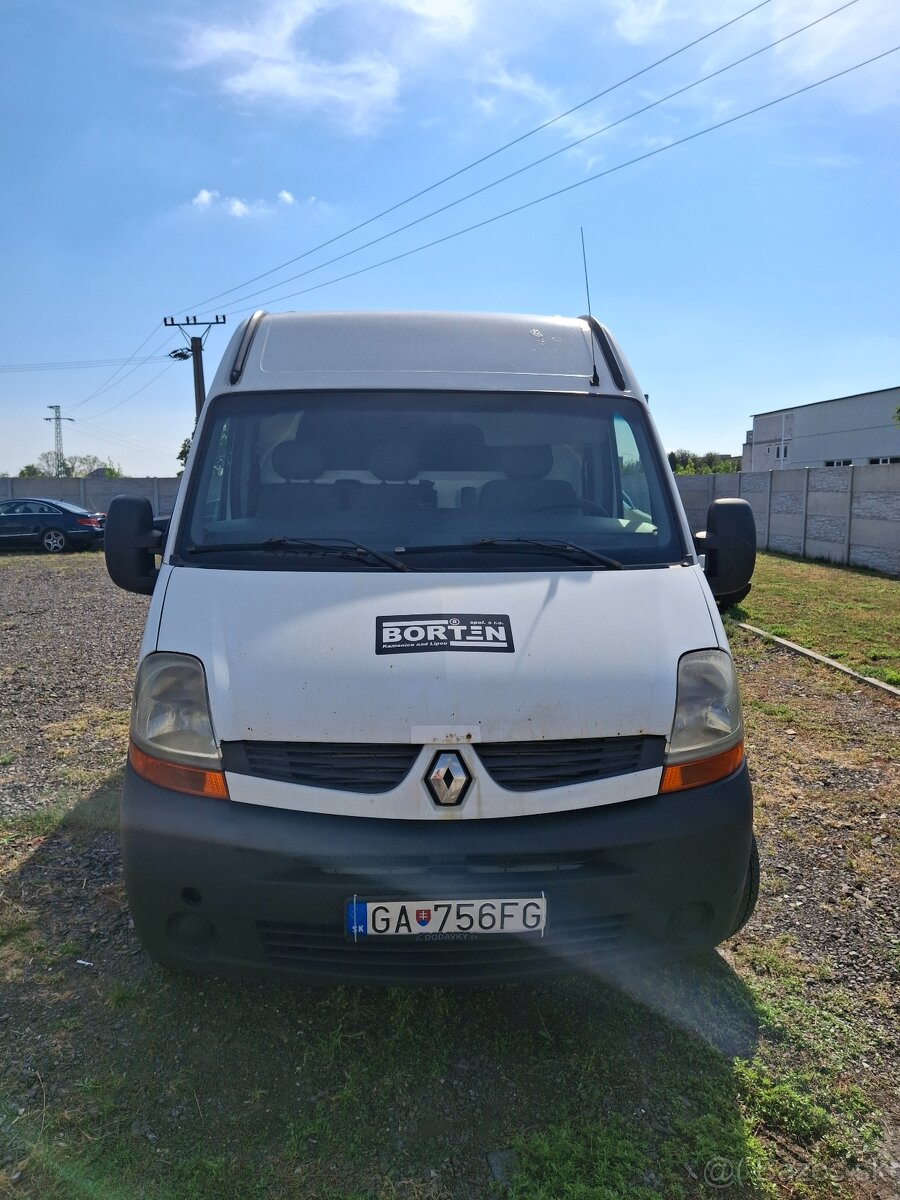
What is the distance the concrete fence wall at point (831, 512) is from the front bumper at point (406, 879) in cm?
1078

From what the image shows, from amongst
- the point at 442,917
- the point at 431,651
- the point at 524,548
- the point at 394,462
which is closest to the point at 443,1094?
the point at 442,917

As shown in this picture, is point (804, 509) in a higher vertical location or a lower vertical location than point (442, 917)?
higher

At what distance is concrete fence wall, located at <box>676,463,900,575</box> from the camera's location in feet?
49.8

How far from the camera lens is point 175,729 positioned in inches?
102

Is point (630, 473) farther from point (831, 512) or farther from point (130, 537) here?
point (831, 512)

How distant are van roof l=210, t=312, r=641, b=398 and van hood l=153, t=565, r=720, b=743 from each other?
101 cm

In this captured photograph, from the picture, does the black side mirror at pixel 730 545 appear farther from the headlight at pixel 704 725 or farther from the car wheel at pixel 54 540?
the car wheel at pixel 54 540

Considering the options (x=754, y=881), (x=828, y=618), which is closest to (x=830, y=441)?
(x=828, y=618)

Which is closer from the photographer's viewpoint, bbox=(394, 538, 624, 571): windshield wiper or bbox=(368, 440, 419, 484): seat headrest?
bbox=(394, 538, 624, 571): windshield wiper

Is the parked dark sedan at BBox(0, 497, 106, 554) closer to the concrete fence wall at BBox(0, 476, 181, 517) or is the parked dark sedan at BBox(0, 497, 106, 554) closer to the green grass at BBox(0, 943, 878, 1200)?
the concrete fence wall at BBox(0, 476, 181, 517)

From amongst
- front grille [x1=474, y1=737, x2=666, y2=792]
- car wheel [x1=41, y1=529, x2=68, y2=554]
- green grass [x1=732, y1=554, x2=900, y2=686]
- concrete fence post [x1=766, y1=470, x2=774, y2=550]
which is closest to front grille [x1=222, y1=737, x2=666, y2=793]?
front grille [x1=474, y1=737, x2=666, y2=792]

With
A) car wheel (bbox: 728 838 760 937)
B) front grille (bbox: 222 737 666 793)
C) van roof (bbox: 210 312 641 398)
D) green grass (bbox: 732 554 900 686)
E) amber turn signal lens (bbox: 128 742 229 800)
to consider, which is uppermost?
van roof (bbox: 210 312 641 398)

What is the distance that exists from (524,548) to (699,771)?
3.13 ft

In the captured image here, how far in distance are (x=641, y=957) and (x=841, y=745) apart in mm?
3769
